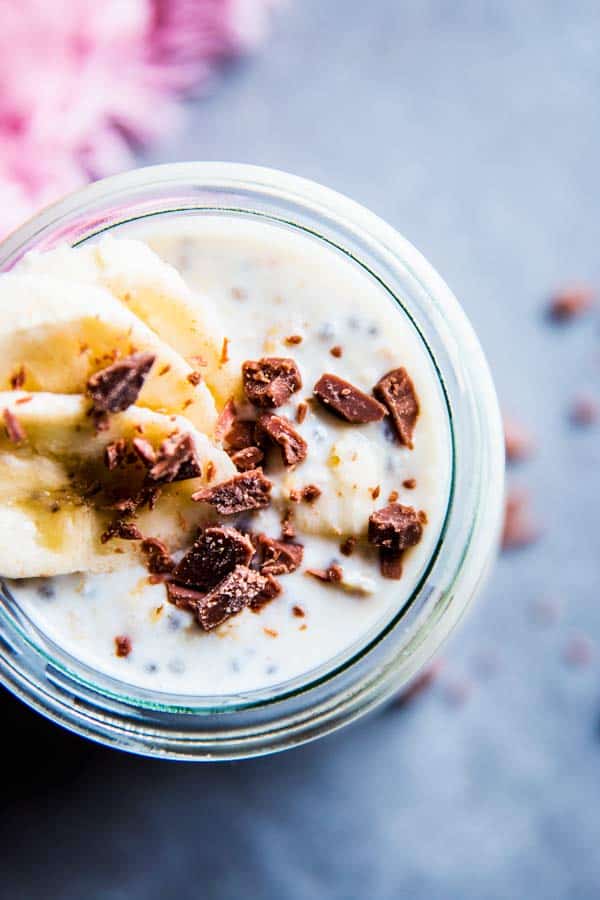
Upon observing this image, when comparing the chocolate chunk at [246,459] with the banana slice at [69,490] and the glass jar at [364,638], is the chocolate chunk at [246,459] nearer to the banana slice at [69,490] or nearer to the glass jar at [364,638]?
the banana slice at [69,490]

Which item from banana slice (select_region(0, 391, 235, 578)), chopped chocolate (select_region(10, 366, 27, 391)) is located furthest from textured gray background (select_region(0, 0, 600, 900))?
chopped chocolate (select_region(10, 366, 27, 391))

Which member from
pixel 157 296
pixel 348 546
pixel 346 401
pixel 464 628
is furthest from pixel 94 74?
pixel 464 628

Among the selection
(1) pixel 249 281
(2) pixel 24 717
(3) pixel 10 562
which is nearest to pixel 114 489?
(3) pixel 10 562

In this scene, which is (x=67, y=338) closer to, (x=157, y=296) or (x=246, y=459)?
(x=157, y=296)

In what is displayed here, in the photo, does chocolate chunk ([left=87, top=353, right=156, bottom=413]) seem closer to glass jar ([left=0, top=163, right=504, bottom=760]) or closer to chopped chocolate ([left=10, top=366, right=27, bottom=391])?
chopped chocolate ([left=10, top=366, right=27, bottom=391])

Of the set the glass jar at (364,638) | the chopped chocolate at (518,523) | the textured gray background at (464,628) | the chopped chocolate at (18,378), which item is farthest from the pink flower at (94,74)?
the chopped chocolate at (518,523)

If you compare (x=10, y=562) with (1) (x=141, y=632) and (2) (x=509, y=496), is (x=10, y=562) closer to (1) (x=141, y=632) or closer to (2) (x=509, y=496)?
(1) (x=141, y=632)
